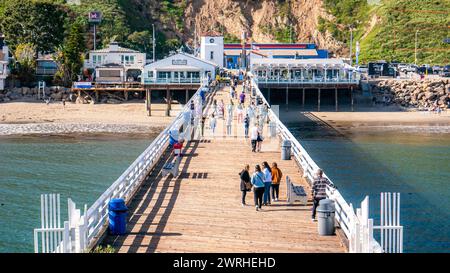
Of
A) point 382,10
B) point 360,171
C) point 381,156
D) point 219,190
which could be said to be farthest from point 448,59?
point 219,190

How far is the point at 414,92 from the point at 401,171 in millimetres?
44301

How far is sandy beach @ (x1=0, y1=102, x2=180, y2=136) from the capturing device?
61531 millimetres

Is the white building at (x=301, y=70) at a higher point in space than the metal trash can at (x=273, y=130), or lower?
higher

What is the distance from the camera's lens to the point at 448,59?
108 metres

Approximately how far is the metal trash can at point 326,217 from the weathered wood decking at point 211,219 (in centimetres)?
19

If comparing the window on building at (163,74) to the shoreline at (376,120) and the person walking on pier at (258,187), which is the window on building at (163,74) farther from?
the person walking on pier at (258,187)

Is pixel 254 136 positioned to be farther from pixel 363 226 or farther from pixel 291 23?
pixel 291 23

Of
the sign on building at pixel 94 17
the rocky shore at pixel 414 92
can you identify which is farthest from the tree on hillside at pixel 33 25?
the rocky shore at pixel 414 92

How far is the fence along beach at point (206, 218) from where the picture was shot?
16.3 meters

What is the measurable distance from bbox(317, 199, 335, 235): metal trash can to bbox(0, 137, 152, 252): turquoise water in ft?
31.2

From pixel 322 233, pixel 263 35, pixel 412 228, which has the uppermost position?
pixel 263 35

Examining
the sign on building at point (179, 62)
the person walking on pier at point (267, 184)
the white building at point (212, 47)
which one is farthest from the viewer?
the white building at point (212, 47)
